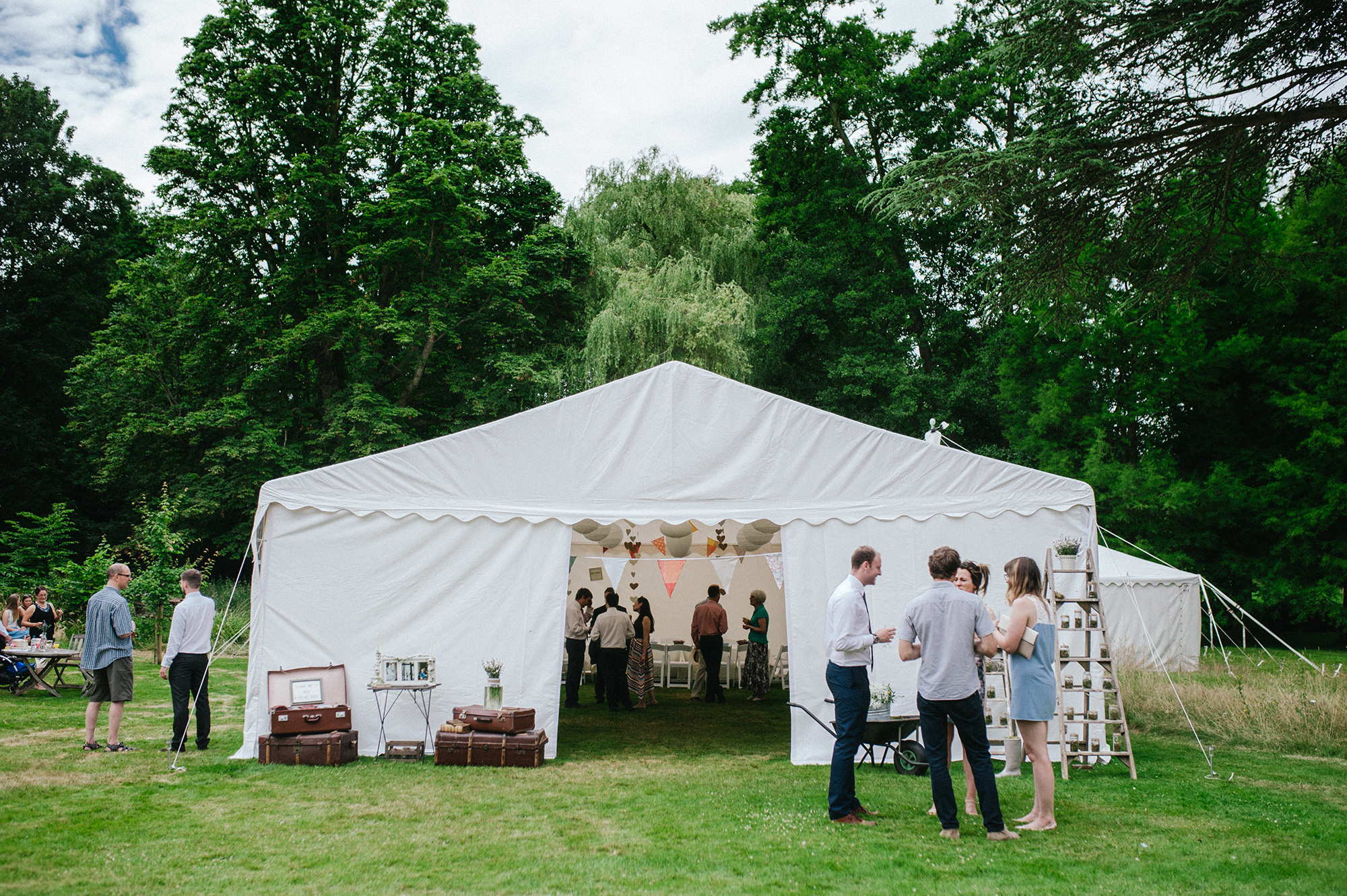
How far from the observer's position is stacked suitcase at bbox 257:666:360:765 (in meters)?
6.65

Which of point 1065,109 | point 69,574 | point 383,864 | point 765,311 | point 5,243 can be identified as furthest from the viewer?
point 5,243

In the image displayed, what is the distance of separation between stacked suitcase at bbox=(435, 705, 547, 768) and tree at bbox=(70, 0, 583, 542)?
11698mm

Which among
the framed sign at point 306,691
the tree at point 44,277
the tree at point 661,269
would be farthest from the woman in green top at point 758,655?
the tree at point 44,277

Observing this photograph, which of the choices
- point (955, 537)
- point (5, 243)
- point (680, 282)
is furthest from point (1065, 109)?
point (5, 243)

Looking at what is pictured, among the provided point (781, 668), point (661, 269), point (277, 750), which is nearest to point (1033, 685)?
point (277, 750)

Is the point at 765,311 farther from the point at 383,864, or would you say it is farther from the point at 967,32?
the point at 383,864

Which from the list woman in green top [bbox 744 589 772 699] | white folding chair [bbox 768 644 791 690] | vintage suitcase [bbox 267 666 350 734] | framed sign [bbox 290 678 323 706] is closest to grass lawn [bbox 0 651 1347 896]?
vintage suitcase [bbox 267 666 350 734]

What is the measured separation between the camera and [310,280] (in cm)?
1891

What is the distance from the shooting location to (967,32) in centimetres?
2202

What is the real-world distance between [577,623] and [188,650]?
4.68 metres

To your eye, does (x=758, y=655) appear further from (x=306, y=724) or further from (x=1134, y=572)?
(x=1134, y=572)

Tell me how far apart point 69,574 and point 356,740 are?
38.1 feet

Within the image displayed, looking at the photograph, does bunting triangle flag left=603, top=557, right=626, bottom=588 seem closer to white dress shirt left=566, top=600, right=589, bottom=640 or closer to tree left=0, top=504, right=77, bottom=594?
white dress shirt left=566, top=600, right=589, bottom=640

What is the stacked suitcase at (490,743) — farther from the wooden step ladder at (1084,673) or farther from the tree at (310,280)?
the tree at (310,280)
